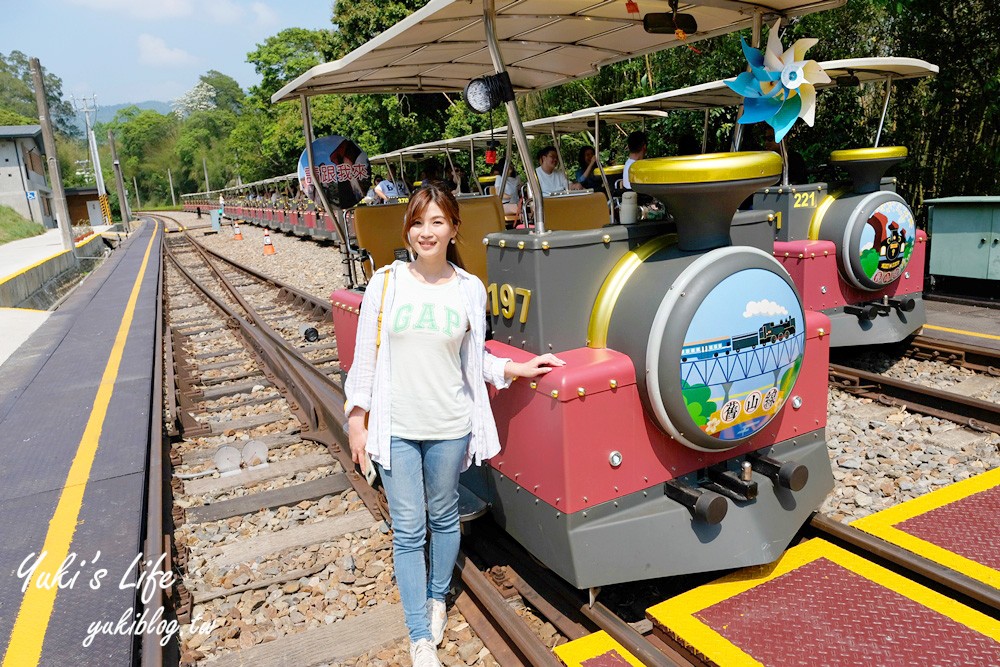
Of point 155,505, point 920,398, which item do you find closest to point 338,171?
point 155,505

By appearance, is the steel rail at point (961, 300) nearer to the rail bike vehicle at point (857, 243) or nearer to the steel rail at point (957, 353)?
the steel rail at point (957, 353)

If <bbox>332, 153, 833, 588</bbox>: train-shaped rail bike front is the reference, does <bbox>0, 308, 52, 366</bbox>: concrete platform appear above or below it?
below

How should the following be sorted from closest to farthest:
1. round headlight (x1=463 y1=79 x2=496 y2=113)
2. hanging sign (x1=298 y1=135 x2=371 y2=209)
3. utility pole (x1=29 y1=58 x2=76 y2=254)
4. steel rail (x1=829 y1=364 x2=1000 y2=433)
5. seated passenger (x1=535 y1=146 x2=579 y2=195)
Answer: round headlight (x1=463 y1=79 x2=496 y2=113), steel rail (x1=829 y1=364 x2=1000 y2=433), hanging sign (x1=298 y1=135 x2=371 y2=209), seated passenger (x1=535 y1=146 x2=579 y2=195), utility pole (x1=29 y1=58 x2=76 y2=254)

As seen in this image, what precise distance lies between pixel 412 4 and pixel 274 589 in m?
25.0

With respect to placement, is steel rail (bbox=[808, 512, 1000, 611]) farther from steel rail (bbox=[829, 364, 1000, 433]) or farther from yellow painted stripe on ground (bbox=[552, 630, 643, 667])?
steel rail (bbox=[829, 364, 1000, 433])

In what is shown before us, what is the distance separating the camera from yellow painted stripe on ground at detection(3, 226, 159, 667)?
2.99 m

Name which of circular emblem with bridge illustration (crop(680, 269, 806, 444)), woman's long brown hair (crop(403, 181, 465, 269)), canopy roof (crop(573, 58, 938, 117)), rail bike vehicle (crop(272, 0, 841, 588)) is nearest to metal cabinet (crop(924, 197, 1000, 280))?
canopy roof (crop(573, 58, 938, 117))

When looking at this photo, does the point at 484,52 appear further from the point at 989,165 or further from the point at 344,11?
the point at 344,11

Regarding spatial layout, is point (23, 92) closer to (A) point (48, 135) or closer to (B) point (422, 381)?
(A) point (48, 135)

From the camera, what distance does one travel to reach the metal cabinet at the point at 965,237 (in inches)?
323

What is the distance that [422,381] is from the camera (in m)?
2.72

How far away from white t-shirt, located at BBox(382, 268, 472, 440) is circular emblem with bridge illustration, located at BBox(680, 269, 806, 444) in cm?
87

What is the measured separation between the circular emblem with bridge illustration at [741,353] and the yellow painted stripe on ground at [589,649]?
89cm

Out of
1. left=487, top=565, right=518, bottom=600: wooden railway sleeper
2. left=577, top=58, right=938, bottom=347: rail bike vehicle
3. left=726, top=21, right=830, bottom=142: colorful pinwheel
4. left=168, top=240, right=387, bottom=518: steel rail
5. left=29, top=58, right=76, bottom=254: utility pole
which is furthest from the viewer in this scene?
left=29, top=58, right=76, bottom=254: utility pole
